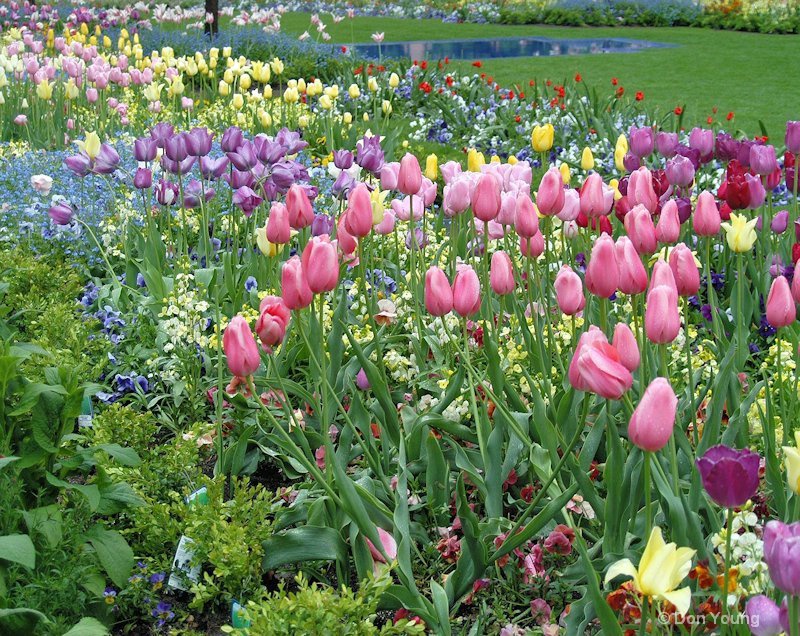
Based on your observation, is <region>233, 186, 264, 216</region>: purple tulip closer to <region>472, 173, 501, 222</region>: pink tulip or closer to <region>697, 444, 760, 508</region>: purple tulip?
<region>472, 173, 501, 222</region>: pink tulip

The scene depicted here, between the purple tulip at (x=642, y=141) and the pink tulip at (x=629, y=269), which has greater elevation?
the purple tulip at (x=642, y=141)

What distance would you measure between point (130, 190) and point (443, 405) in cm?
325

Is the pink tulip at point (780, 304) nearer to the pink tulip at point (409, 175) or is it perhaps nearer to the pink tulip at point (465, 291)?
the pink tulip at point (465, 291)

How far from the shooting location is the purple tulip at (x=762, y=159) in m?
3.26

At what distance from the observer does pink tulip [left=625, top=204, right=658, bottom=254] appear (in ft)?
6.97

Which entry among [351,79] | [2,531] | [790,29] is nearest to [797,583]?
[2,531]

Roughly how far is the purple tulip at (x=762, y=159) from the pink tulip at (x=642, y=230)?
4.44 ft

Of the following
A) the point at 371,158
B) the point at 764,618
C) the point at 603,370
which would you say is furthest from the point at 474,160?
the point at 764,618

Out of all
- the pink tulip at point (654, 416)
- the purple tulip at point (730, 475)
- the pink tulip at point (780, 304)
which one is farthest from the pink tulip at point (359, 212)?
the purple tulip at point (730, 475)

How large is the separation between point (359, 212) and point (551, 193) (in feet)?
1.59

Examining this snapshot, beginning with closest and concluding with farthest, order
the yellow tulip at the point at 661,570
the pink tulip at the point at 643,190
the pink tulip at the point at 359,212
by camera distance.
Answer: the yellow tulip at the point at 661,570
the pink tulip at the point at 359,212
the pink tulip at the point at 643,190

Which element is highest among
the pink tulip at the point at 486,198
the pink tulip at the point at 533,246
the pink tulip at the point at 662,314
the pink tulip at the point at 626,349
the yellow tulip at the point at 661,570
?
the pink tulip at the point at 486,198

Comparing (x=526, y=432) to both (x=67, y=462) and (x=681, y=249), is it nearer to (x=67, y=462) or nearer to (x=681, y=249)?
(x=681, y=249)

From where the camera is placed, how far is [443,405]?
2533 millimetres
